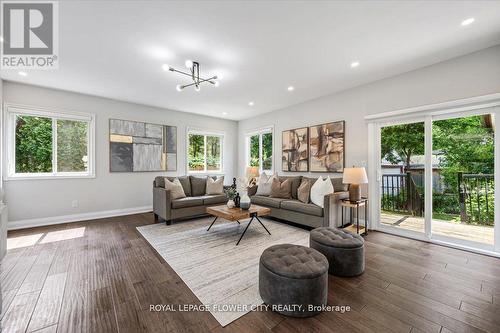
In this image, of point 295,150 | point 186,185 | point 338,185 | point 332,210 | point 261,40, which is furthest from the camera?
point 295,150

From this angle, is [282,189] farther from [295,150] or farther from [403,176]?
[403,176]

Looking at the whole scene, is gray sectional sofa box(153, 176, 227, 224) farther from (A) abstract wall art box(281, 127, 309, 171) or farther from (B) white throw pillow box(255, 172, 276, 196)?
(A) abstract wall art box(281, 127, 309, 171)

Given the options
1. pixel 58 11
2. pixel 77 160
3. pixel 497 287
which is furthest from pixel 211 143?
pixel 497 287

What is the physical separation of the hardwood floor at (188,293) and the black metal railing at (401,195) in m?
0.74

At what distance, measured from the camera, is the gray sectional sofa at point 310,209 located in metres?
3.55

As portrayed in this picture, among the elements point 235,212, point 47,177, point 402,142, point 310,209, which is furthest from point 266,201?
point 47,177

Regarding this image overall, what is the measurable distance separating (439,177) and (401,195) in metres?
0.64

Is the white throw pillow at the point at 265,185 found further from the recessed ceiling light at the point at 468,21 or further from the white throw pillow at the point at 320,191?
the recessed ceiling light at the point at 468,21

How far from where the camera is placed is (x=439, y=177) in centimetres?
331

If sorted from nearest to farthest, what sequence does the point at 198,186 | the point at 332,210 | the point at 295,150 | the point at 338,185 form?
the point at 332,210 → the point at 338,185 → the point at 198,186 → the point at 295,150

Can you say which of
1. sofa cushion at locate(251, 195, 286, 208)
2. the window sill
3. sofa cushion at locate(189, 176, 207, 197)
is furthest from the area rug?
the window sill

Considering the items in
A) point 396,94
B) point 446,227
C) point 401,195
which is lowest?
point 446,227

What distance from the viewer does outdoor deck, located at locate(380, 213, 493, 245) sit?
116 inches

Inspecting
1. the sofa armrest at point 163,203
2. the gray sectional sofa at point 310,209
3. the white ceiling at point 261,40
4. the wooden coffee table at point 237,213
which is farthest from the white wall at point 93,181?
the gray sectional sofa at point 310,209
